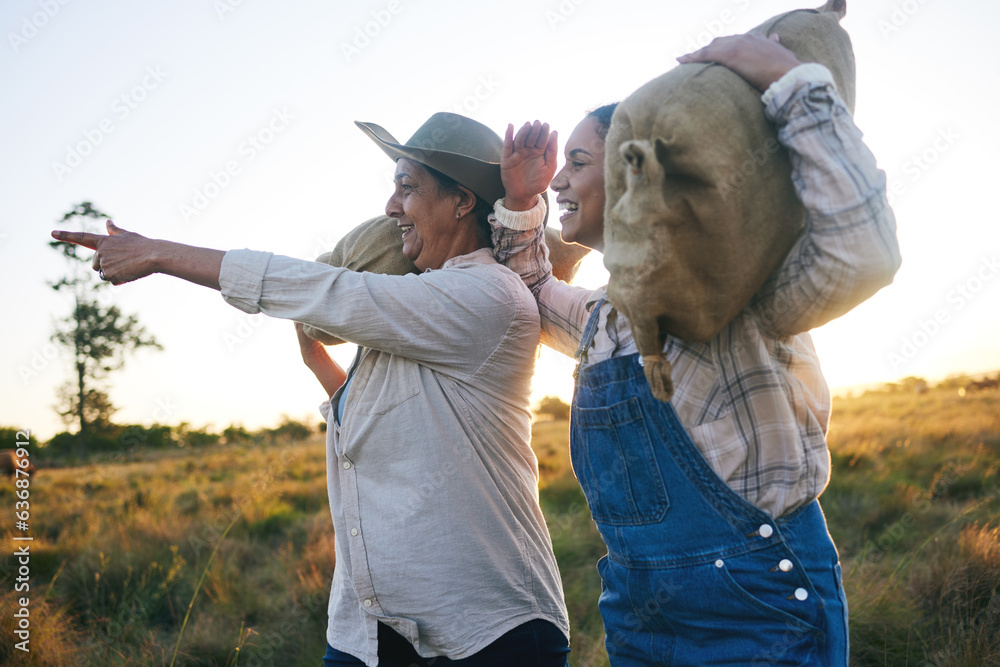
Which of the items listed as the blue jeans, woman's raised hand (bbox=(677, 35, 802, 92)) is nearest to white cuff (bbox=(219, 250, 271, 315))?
the blue jeans

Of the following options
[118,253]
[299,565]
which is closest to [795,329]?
[118,253]

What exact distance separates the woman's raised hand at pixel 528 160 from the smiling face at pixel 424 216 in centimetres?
30

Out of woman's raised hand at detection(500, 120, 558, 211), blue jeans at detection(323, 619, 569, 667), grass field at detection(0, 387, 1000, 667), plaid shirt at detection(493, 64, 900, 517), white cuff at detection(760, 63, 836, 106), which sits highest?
woman's raised hand at detection(500, 120, 558, 211)

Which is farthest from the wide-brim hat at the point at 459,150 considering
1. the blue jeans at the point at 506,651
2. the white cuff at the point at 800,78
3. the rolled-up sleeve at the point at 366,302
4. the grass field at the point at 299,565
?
the grass field at the point at 299,565

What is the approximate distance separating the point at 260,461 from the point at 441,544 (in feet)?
47.8

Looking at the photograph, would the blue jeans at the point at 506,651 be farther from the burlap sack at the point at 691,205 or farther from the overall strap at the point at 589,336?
the burlap sack at the point at 691,205

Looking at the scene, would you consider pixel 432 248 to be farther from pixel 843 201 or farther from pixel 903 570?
pixel 903 570

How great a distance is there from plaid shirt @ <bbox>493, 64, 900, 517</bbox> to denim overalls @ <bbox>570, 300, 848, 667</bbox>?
0.06 m

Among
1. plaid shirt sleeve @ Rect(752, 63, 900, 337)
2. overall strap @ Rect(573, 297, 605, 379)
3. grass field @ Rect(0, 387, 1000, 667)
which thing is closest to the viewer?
plaid shirt sleeve @ Rect(752, 63, 900, 337)

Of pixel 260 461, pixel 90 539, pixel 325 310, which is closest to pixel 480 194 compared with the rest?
pixel 325 310

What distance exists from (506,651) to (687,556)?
76 centimetres

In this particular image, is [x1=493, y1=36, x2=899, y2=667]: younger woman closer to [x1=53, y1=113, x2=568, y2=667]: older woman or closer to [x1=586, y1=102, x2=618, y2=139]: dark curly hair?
[x1=53, y1=113, x2=568, y2=667]: older woman

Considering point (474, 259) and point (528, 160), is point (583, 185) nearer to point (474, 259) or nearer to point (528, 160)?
point (528, 160)

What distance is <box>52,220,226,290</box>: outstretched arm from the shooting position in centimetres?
200
